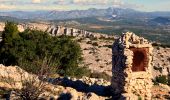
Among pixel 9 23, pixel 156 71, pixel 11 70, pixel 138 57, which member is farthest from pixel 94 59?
pixel 138 57

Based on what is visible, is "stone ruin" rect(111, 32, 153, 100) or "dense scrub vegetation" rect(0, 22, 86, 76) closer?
"stone ruin" rect(111, 32, 153, 100)

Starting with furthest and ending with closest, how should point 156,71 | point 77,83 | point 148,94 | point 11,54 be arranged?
point 156,71 → point 11,54 → point 77,83 → point 148,94

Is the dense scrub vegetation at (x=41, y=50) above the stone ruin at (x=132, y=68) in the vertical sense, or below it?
below

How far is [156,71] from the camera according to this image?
193 ft

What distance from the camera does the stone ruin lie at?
2723cm

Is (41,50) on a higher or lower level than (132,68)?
lower

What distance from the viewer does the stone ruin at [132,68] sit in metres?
27.2

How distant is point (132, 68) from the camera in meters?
28.9

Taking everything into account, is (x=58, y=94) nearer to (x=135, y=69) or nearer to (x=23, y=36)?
(x=135, y=69)

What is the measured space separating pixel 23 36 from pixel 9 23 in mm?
6965

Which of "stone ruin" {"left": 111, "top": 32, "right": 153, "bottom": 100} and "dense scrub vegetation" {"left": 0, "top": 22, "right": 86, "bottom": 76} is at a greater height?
"stone ruin" {"left": 111, "top": 32, "right": 153, "bottom": 100}

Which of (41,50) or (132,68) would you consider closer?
(132,68)

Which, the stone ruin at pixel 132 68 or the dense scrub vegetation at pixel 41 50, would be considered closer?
the stone ruin at pixel 132 68

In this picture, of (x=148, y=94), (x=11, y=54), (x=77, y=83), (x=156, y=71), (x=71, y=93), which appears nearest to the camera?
(x=71, y=93)
